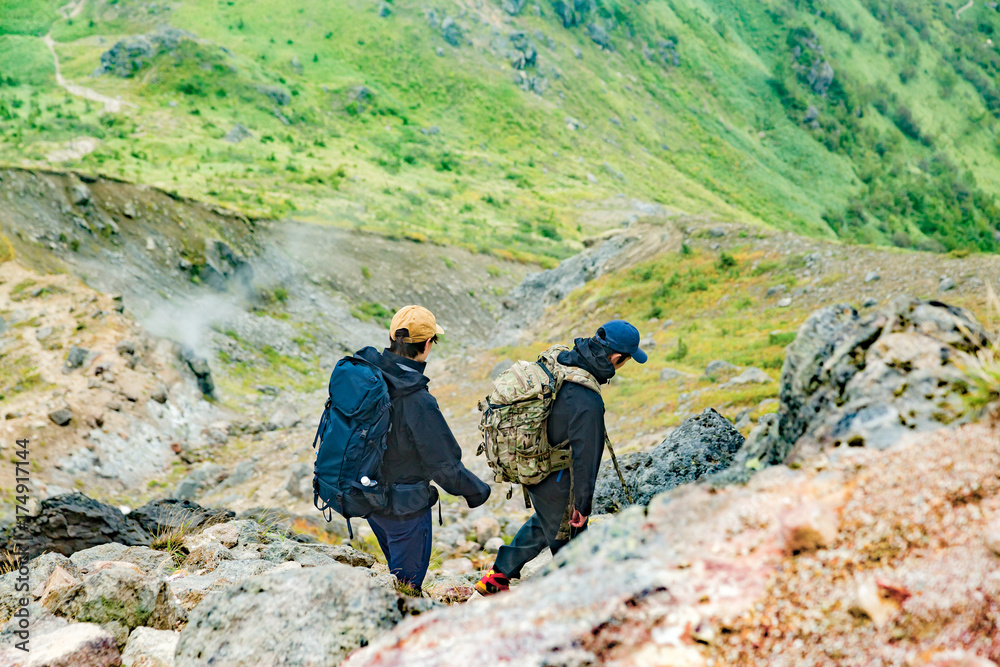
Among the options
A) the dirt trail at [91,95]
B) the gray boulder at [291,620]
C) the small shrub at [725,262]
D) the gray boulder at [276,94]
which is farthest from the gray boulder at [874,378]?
the gray boulder at [276,94]

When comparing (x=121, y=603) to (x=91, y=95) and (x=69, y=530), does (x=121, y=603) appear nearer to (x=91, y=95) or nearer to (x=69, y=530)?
(x=69, y=530)

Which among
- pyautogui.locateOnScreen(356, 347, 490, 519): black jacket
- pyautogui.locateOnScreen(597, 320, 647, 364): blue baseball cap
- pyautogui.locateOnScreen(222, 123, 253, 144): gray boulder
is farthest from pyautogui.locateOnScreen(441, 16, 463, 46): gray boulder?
pyautogui.locateOnScreen(356, 347, 490, 519): black jacket

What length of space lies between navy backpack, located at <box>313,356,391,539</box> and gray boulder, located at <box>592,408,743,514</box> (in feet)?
9.20

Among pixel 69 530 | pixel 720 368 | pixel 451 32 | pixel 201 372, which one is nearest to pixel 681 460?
pixel 69 530

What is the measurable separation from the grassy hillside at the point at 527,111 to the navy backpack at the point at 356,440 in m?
28.6

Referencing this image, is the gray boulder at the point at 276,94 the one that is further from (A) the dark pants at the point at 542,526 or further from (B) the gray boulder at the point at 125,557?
(A) the dark pants at the point at 542,526

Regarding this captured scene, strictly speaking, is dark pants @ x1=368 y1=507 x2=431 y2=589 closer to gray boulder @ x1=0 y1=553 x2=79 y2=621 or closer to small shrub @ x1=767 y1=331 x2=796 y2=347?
gray boulder @ x1=0 y1=553 x2=79 y2=621

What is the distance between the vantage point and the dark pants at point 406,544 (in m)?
4.08

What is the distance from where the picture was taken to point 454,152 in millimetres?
63812

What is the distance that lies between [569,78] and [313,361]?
76299 mm

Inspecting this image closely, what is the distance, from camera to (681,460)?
5.68m

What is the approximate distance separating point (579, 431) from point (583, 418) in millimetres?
82

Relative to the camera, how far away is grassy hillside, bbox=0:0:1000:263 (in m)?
43.8

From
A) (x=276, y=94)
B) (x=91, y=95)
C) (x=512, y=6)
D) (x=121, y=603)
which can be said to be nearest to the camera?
(x=121, y=603)
